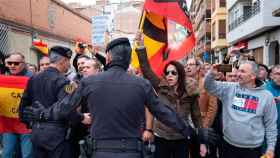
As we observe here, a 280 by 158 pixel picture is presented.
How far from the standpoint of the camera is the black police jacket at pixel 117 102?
349 cm

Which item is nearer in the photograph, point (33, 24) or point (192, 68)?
point (192, 68)

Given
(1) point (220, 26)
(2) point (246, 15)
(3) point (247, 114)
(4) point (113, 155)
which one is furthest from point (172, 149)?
(1) point (220, 26)

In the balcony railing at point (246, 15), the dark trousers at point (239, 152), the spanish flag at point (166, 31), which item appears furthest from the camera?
the balcony railing at point (246, 15)

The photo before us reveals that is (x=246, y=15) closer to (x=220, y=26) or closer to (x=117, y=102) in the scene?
(x=220, y=26)

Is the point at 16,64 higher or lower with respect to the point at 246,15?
lower

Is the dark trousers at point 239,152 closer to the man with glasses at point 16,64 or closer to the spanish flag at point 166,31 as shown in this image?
the spanish flag at point 166,31

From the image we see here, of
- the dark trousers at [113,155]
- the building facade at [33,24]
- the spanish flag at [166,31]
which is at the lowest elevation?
the dark trousers at [113,155]

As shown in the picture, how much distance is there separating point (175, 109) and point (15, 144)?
8.19ft

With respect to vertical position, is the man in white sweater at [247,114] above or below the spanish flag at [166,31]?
below

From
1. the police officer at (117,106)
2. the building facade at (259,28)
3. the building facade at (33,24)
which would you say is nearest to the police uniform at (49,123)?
the police officer at (117,106)

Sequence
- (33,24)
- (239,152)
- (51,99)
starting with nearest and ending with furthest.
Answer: (51,99) → (239,152) → (33,24)

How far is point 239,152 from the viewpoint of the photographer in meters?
4.82

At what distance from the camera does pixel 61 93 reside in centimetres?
449

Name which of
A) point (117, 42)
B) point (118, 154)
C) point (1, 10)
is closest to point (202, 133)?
point (118, 154)
